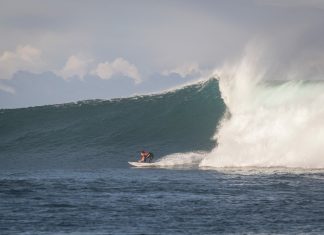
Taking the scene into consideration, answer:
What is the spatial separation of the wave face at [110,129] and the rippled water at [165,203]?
26.0 feet

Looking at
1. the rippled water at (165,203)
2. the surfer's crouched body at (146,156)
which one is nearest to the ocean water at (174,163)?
the rippled water at (165,203)

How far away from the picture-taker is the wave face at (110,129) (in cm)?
3859

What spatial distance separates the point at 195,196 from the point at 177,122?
825 inches

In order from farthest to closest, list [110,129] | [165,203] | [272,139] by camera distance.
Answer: [110,129], [272,139], [165,203]

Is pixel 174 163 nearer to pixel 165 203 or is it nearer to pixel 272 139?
pixel 272 139

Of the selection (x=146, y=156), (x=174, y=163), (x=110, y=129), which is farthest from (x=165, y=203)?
(x=110, y=129)

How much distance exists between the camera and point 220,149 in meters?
33.6

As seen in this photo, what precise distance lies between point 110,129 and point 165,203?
76.9 feet

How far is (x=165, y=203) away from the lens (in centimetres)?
2111

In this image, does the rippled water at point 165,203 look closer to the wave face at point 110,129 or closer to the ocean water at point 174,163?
the ocean water at point 174,163

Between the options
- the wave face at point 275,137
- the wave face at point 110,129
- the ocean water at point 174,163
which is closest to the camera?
the ocean water at point 174,163

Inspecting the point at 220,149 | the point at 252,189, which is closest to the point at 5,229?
the point at 252,189

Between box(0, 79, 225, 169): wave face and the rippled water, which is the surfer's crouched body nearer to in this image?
box(0, 79, 225, 169): wave face

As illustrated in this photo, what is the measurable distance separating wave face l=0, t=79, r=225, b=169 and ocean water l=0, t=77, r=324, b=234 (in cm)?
8
